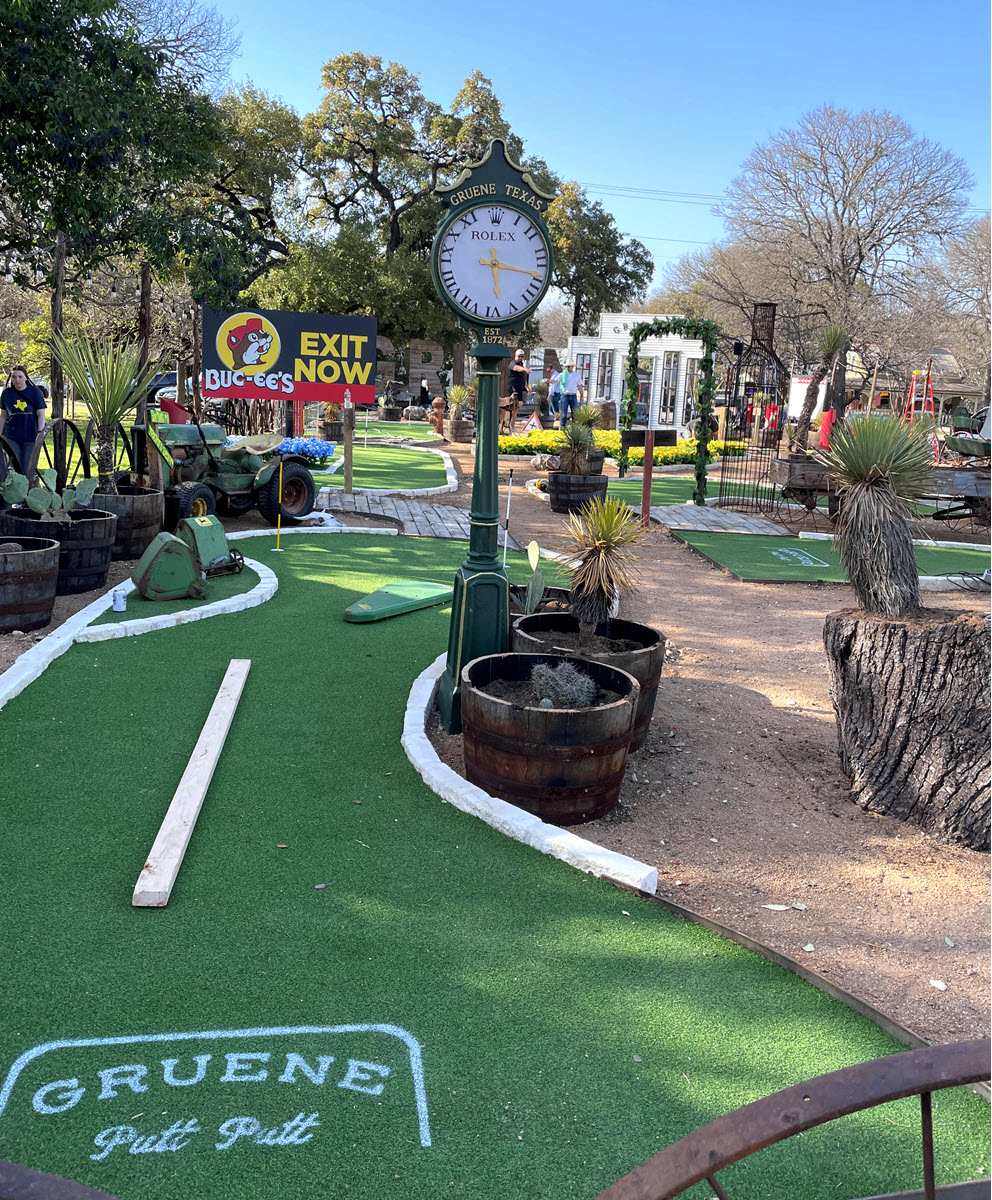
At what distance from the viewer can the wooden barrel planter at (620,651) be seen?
491 centimetres

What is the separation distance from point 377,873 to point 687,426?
2902 centimetres

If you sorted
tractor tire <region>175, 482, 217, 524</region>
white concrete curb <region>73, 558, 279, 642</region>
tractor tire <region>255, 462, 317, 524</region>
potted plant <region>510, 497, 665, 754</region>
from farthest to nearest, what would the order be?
tractor tire <region>255, 462, 317, 524</region> < tractor tire <region>175, 482, 217, 524</region> < white concrete curb <region>73, 558, 279, 642</region> < potted plant <region>510, 497, 665, 754</region>

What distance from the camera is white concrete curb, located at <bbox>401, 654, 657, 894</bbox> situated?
3645 mm

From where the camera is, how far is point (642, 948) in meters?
3.24

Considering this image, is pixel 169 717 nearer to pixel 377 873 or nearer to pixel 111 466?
pixel 377 873

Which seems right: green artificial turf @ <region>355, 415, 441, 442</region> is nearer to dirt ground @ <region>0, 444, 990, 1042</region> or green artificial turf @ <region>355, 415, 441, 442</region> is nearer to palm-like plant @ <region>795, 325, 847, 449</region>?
palm-like plant @ <region>795, 325, 847, 449</region>

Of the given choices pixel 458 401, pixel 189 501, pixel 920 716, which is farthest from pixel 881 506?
pixel 458 401

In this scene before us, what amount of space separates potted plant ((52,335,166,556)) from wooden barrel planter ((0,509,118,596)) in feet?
2.32

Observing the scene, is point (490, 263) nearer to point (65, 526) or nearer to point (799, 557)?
point (65, 526)

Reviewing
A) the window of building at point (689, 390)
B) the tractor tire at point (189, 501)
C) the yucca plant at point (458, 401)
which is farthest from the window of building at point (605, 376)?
the tractor tire at point (189, 501)

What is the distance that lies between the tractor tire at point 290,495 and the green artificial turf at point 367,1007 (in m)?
6.38

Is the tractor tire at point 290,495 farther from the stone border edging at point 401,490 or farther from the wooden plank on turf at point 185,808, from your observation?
the wooden plank on turf at point 185,808

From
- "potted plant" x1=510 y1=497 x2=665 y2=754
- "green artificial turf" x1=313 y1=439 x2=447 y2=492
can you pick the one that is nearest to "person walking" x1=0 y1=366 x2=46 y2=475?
"green artificial turf" x1=313 y1=439 x2=447 y2=492

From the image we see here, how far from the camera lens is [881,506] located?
15.5 ft
